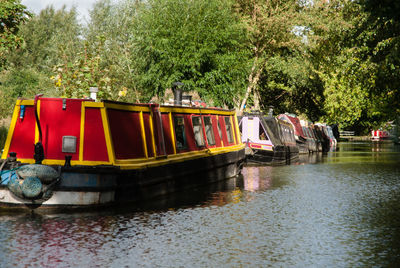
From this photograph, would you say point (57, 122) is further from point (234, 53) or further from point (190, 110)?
point (234, 53)

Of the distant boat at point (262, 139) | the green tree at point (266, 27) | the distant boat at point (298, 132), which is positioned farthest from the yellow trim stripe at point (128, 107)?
the green tree at point (266, 27)

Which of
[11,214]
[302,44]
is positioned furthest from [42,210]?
[302,44]

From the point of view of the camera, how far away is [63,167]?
12328 millimetres

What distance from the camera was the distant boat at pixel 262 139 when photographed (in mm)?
28938

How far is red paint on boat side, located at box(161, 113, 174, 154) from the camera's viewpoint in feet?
53.0

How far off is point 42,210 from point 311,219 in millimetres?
5064

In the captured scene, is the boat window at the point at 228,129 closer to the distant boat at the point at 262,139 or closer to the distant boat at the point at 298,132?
the distant boat at the point at 262,139

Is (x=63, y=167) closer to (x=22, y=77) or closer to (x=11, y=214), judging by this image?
(x=11, y=214)

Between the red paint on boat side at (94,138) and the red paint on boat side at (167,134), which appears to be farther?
the red paint on boat side at (167,134)

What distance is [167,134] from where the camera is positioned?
16391mm

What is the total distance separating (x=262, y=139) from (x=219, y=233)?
19996 millimetres

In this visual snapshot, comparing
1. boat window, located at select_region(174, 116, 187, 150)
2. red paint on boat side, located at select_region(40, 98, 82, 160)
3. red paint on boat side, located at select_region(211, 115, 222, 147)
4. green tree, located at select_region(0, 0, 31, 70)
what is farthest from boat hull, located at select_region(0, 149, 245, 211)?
green tree, located at select_region(0, 0, 31, 70)

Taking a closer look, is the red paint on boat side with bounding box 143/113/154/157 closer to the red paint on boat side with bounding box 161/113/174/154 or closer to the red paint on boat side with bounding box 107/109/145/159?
the red paint on boat side with bounding box 107/109/145/159

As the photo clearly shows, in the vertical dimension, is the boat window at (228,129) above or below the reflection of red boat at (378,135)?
above
